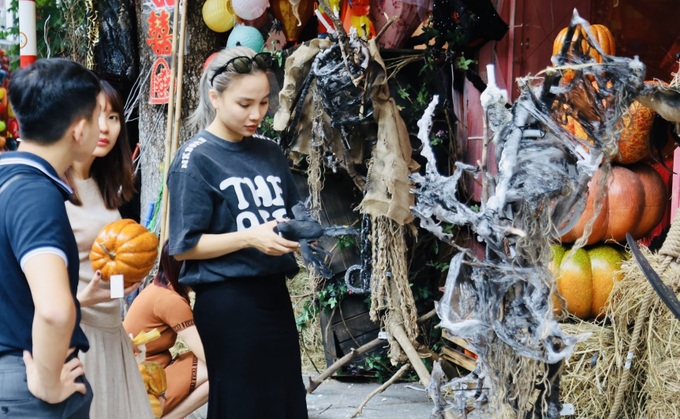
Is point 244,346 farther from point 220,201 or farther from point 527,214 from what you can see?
point 527,214

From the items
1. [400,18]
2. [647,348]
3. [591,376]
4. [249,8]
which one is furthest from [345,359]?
[249,8]

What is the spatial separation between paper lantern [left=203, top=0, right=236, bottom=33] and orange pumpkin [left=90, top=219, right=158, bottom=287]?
13.4ft

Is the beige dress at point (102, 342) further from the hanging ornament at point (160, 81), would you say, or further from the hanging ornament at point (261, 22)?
the hanging ornament at point (160, 81)

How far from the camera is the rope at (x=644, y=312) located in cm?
371

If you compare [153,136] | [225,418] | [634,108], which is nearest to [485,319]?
[225,418]

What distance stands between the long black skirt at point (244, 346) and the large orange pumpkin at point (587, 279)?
2.13 meters

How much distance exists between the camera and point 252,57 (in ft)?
10.1

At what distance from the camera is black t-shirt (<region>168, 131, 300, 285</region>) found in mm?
2926

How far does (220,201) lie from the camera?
2.99 m

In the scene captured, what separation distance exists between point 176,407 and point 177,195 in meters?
1.79

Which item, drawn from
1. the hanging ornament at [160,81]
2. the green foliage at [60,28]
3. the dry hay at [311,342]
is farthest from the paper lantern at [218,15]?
the dry hay at [311,342]

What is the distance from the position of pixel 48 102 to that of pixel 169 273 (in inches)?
76.0

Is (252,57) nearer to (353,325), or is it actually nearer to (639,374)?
(639,374)

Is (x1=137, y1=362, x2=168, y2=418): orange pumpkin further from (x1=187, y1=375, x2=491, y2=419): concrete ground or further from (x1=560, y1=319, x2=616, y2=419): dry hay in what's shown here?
(x1=560, y1=319, x2=616, y2=419): dry hay
